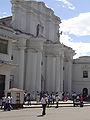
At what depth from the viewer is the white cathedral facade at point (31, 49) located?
38375 mm

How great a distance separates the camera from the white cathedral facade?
38.4 metres

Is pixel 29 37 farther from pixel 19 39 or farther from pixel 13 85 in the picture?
pixel 13 85

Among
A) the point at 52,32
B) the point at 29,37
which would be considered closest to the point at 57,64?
the point at 52,32

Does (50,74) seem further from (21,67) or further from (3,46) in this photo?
(3,46)

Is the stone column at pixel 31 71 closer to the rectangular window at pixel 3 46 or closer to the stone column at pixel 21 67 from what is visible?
the stone column at pixel 21 67

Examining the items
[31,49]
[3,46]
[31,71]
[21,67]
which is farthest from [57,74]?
[3,46]

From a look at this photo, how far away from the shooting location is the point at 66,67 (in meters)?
66.6

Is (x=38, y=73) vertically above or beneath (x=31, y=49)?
beneath

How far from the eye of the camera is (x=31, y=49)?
5091 cm

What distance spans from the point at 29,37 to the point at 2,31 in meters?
12.1

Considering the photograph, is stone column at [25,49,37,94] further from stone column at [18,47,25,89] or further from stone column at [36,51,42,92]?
stone column at [18,47,25,89]

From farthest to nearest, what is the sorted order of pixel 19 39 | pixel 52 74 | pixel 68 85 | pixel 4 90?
1. pixel 68 85
2. pixel 52 74
3. pixel 19 39
4. pixel 4 90

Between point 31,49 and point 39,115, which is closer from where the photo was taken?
point 39,115

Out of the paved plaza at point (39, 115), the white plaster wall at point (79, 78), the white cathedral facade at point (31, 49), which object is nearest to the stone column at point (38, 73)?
the white cathedral facade at point (31, 49)
